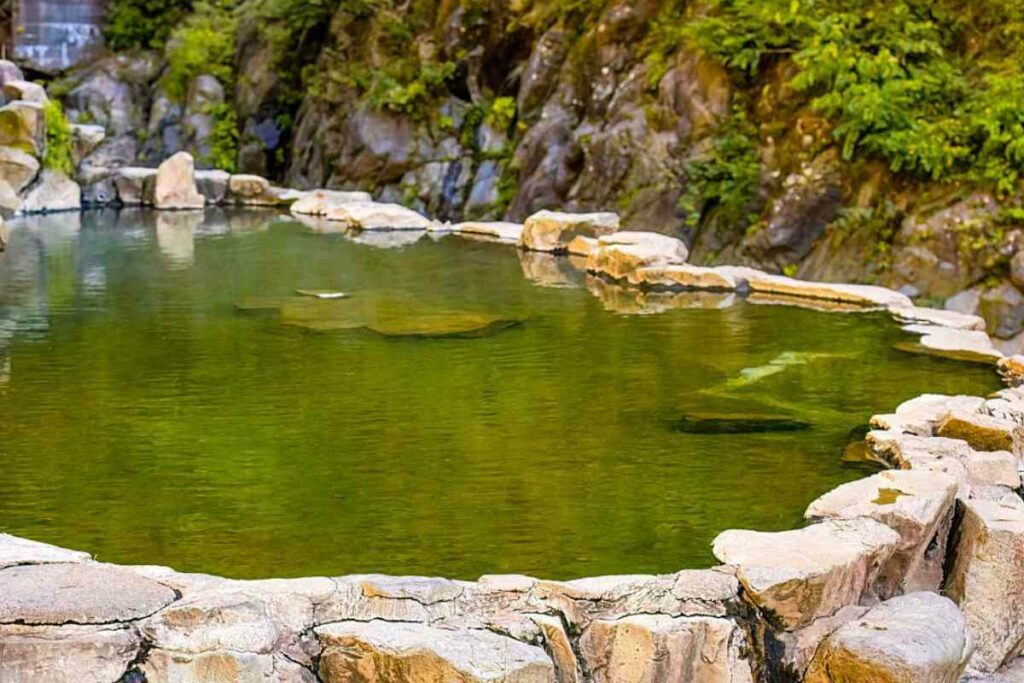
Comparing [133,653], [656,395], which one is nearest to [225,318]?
[656,395]

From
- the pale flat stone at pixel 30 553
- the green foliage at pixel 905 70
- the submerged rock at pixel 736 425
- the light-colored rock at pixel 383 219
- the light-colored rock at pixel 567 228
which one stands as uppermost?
the green foliage at pixel 905 70

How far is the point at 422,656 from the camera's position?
13.7 ft

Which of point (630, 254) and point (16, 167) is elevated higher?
point (630, 254)

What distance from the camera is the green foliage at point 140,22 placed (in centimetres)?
2570

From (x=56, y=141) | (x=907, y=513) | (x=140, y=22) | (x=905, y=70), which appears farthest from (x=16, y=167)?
(x=907, y=513)

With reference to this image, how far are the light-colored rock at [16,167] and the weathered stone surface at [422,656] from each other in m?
15.4

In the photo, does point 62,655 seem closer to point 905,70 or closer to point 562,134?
point 905,70

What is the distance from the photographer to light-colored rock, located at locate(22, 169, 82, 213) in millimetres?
19141

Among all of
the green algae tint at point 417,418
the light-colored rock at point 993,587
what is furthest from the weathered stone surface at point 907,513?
the green algae tint at point 417,418

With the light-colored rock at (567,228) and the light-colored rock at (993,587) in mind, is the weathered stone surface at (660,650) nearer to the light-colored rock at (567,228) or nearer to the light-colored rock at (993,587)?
the light-colored rock at (993,587)

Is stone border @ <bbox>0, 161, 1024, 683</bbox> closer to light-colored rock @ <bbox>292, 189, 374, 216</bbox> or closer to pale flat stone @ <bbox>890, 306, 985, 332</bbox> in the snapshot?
pale flat stone @ <bbox>890, 306, 985, 332</bbox>

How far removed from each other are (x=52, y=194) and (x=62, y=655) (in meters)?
16.6

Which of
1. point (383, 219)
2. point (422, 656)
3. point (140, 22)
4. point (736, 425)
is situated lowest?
point (383, 219)

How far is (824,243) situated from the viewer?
13.9 metres
